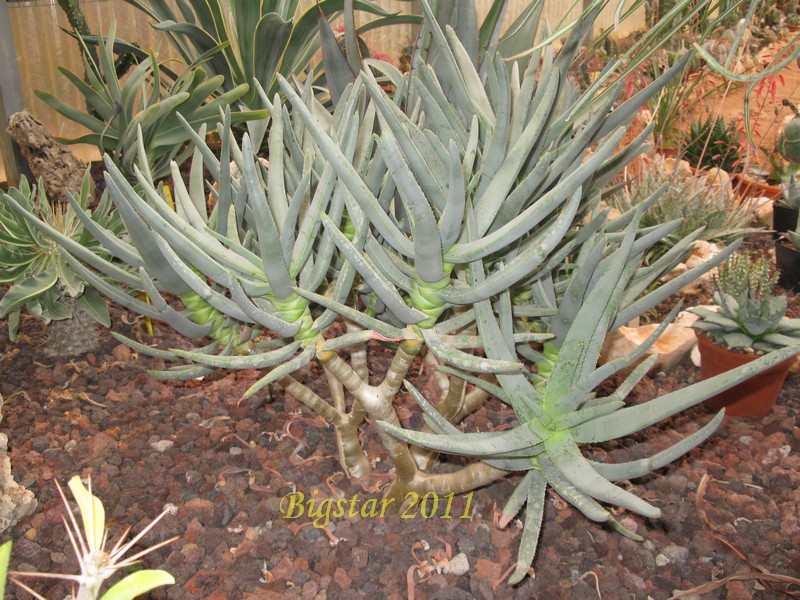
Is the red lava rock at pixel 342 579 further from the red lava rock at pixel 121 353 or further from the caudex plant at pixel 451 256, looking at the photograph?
the red lava rock at pixel 121 353

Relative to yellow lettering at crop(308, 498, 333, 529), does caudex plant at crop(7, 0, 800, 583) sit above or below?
above

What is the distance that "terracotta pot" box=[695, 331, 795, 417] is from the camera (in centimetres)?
172

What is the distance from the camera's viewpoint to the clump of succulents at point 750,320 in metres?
1.81

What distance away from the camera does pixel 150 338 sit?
6.41ft

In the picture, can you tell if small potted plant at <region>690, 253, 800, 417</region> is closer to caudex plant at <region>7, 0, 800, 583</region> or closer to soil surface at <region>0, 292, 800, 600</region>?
soil surface at <region>0, 292, 800, 600</region>

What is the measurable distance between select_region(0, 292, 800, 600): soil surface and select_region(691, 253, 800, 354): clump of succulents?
212 mm

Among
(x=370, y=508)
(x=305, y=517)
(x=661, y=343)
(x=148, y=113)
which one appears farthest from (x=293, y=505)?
(x=661, y=343)

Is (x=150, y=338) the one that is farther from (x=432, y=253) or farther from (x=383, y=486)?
(x=432, y=253)

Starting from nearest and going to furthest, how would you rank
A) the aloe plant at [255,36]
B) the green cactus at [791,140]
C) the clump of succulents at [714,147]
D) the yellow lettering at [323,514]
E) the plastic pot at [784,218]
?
the yellow lettering at [323,514]
the aloe plant at [255,36]
the plastic pot at [784,218]
the green cactus at [791,140]
the clump of succulents at [714,147]

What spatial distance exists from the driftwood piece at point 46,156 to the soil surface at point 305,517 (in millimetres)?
721

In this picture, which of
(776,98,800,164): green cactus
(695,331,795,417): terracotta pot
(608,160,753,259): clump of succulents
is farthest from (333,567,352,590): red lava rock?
(776,98,800,164): green cactus

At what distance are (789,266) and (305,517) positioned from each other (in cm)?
226

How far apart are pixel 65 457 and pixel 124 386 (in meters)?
0.30

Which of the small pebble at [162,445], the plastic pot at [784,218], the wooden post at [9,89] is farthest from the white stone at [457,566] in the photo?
the plastic pot at [784,218]
